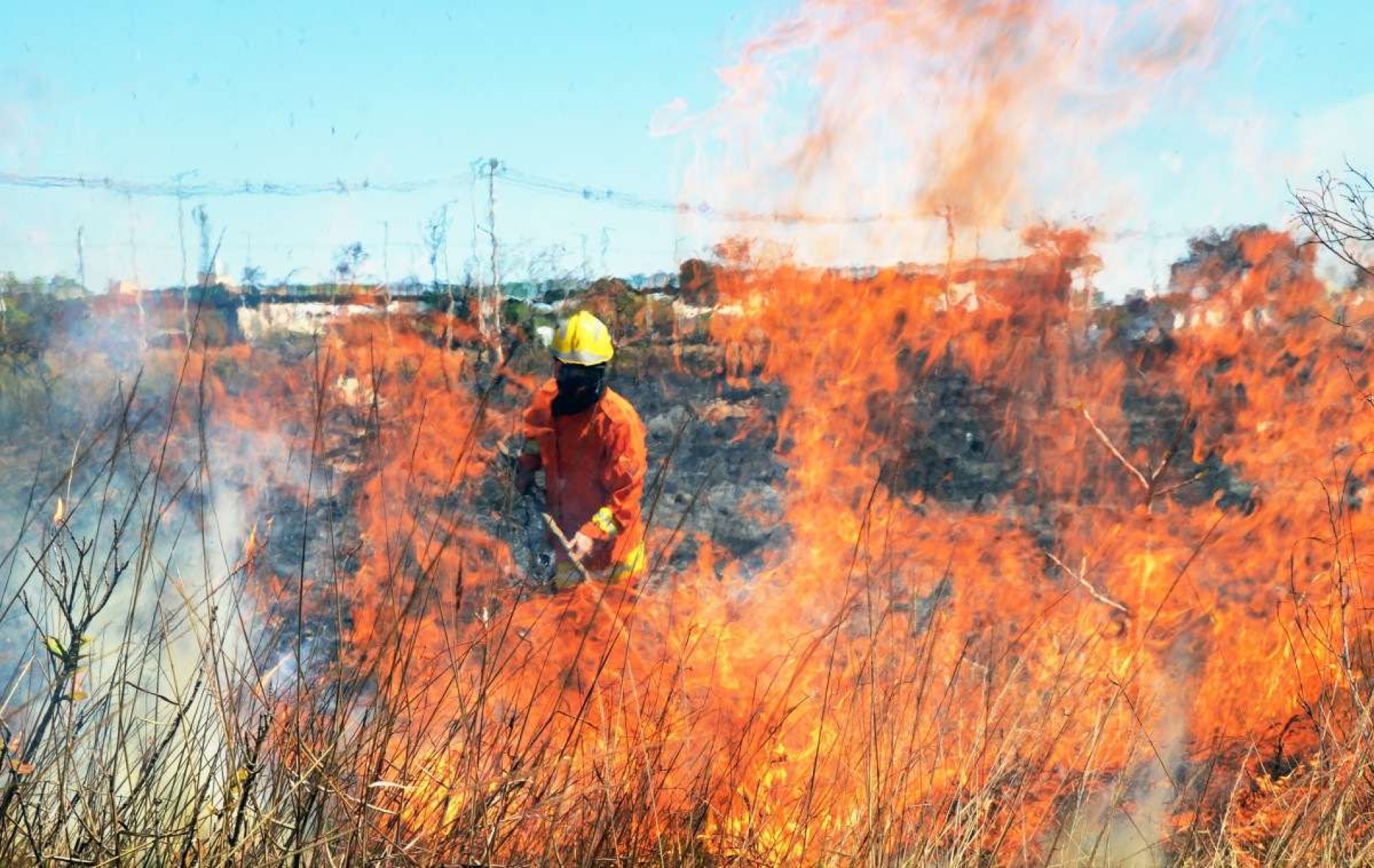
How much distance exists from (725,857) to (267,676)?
1142 millimetres

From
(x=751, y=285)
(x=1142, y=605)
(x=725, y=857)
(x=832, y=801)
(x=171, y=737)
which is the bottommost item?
(x=1142, y=605)

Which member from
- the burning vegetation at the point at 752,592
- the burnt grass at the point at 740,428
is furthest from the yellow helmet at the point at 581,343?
the burnt grass at the point at 740,428

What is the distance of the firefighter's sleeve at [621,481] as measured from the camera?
4.88 meters

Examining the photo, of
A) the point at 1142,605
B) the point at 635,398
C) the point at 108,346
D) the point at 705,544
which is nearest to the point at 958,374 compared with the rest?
the point at 635,398

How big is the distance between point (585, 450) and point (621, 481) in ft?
0.93

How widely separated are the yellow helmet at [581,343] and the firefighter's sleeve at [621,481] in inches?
13.3

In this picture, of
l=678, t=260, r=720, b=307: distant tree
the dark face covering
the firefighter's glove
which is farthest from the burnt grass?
the firefighter's glove

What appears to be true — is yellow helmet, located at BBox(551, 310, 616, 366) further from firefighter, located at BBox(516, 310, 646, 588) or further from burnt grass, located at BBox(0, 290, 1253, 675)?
burnt grass, located at BBox(0, 290, 1253, 675)

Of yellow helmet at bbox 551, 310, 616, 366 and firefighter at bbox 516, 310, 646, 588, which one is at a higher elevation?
yellow helmet at bbox 551, 310, 616, 366

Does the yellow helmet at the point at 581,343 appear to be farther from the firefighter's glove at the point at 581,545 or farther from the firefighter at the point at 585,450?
the firefighter's glove at the point at 581,545

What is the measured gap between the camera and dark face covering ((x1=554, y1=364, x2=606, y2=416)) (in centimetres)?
512

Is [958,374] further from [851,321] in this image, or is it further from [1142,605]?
[1142,605]

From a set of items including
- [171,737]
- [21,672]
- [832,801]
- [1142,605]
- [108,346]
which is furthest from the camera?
[108,346]

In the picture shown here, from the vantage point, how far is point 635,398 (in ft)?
49.1
